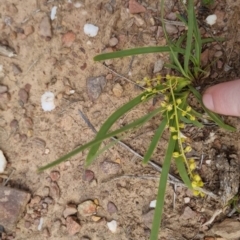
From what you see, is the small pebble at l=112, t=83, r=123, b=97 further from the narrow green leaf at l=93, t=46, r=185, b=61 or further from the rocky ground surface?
the narrow green leaf at l=93, t=46, r=185, b=61

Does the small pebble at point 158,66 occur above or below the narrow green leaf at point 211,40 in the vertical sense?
below

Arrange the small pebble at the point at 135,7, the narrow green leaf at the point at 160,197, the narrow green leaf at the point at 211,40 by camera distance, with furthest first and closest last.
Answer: the small pebble at the point at 135,7
the narrow green leaf at the point at 211,40
the narrow green leaf at the point at 160,197

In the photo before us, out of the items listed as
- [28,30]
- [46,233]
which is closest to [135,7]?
[28,30]

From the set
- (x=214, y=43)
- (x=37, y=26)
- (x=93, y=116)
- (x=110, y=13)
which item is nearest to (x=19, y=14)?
(x=37, y=26)

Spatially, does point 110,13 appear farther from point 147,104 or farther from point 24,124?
point 24,124

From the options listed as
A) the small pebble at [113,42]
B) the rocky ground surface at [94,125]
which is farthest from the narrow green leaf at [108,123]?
the small pebble at [113,42]

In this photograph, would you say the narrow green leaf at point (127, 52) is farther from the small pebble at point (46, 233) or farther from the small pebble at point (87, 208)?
the small pebble at point (46, 233)
